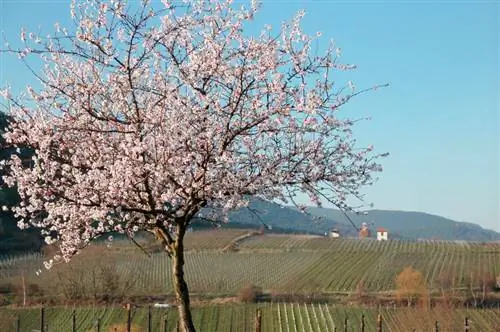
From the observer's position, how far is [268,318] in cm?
4072

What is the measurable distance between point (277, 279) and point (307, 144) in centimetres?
5004

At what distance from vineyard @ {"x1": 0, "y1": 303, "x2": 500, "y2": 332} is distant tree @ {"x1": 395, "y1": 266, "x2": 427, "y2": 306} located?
488cm

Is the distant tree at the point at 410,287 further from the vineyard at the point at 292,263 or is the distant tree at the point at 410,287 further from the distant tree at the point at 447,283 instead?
the vineyard at the point at 292,263

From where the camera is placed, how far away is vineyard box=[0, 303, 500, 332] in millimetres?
36625

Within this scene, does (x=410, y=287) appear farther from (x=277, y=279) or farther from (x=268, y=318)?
(x=268, y=318)

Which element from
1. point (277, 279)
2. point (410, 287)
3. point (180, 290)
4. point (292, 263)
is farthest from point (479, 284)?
point (180, 290)

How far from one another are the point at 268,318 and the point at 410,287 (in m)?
14.0

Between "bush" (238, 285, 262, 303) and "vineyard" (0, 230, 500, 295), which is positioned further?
"vineyard" (0, 230, 500, 295)

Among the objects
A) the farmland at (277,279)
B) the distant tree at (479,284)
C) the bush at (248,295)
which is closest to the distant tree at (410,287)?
the farmland at (277,279)

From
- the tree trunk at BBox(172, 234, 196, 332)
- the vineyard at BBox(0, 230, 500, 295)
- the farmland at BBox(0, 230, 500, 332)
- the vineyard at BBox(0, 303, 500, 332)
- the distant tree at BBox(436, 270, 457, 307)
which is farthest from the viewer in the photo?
the vineyard at BBox(0, 230, 500, 295)

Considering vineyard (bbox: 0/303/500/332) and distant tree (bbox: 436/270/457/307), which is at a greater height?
distant tree (bbox: 436/270/457/307)

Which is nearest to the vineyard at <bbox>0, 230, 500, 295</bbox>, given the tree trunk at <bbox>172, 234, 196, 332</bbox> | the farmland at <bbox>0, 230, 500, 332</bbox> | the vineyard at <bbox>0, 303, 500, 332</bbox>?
the farmland at <bbox>0, 230, 500, 332</bbox>

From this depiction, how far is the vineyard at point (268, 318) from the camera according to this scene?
120ft

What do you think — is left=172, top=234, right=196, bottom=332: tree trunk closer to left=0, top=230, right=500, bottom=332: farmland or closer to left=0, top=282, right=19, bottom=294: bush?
left=0, top=230, right=500, bottom=332: farmland
